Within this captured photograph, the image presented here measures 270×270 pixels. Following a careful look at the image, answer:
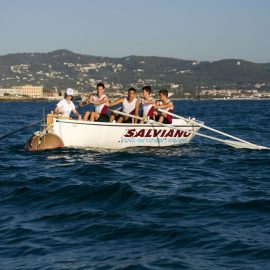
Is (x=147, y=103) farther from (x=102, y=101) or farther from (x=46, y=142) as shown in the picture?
(x=46, y=142)

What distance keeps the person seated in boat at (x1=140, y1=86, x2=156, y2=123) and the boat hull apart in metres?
0.50

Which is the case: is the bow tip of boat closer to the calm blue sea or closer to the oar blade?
the calm blue sea

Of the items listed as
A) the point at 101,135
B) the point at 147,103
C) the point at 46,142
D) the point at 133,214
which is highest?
the point at 147,103

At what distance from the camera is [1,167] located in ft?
48.3

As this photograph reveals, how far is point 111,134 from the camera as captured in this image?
17.8 m

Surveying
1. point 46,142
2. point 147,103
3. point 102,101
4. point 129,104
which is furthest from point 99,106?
point 46,142

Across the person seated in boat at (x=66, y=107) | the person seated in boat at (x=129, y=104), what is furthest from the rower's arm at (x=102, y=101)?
the person seated in boat at (x=66, y=107)

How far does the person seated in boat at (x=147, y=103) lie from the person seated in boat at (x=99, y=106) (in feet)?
3.76

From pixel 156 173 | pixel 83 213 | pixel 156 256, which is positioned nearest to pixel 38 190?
pixel 83 213

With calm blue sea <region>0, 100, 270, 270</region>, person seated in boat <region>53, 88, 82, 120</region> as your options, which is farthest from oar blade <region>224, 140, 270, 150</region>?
person seated in boat <region>53, 88, 82, 120</region>

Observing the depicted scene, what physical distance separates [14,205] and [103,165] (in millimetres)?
4721

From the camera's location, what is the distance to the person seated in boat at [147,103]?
18359 mm

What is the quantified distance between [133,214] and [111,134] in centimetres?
849

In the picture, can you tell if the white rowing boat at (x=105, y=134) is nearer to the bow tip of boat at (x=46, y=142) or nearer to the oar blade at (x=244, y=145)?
the bow tip of boat at (x=46, y=142)
